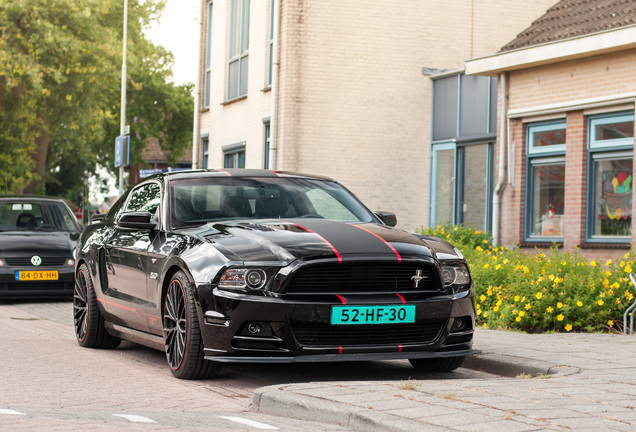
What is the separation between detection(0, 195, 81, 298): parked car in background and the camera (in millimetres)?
15172

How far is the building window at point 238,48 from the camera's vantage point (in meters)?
26.2

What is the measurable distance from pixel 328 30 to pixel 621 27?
9.05m

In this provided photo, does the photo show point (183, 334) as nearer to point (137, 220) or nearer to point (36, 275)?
point (137, 220)

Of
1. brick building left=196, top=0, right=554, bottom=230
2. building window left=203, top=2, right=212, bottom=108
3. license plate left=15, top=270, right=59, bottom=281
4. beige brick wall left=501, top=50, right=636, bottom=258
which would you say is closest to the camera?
license plate left=15, top=270, right=59, bottom=281

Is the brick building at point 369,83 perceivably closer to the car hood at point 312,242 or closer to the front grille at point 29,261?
the front grille at point 29,261

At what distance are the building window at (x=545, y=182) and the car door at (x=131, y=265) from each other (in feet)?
28.7

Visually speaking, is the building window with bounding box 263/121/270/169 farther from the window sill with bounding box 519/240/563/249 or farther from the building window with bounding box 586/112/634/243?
the building window with bounding box 586/112/634/243

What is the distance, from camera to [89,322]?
9.71 m

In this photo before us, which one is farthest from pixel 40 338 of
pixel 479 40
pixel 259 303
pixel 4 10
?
pixel 4 10

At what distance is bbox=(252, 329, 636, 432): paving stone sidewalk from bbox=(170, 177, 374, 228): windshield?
1858 millimetres

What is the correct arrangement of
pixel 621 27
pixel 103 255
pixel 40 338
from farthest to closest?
1. pixel 621 27
2. pixel 40 338
3. pixel 103 255

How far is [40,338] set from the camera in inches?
419

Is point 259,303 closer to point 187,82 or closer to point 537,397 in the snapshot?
point 537,397

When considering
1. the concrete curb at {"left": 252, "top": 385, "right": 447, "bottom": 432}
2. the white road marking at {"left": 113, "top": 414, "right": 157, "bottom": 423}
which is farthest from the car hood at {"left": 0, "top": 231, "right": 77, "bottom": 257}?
the white road marking at {"left": 113, "top": 414, "right": 157, "bottom": 423}
